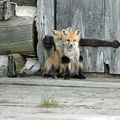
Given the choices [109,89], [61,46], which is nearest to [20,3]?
[61,46]

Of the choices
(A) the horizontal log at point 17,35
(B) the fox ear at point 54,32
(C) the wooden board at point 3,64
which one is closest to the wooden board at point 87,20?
(B) the fox ear at point 54,32

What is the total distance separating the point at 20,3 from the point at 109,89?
1571mm

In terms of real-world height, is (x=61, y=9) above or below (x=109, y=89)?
above

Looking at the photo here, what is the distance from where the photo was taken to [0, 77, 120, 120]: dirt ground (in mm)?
3850

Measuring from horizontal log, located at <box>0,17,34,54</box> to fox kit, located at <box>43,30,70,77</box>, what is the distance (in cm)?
25

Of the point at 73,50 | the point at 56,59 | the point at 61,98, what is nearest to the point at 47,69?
the point at 56,59

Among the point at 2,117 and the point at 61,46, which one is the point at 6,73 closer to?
the point at 61,46

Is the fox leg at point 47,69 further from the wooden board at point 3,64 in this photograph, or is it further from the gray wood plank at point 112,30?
the gray wood plank at point 112,30

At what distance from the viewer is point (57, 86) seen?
5430 mm

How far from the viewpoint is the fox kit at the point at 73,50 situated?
19.2ft

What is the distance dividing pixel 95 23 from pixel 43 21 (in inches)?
24.3

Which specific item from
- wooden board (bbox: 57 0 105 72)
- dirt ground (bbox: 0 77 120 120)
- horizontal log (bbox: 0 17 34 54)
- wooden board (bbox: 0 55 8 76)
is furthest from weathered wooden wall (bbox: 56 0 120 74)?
wooden board (bbox: 0 55 8 76)

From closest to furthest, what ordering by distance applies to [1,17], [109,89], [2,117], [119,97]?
[2,117], [119,97], [109,89], [1,17]

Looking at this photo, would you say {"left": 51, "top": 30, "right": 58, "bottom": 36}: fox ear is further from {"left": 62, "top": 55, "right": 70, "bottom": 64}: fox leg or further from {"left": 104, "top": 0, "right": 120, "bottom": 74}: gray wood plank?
{"left": 104, "top": 0, "right": 120, "bottom": 74}: gray wood plank
